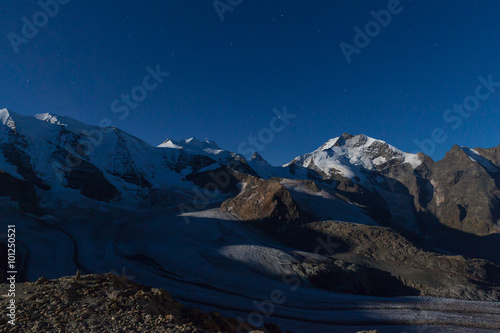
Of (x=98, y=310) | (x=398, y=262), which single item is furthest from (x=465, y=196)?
(x=98, y=310)

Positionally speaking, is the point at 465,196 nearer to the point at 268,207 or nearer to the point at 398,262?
the point at 398,262

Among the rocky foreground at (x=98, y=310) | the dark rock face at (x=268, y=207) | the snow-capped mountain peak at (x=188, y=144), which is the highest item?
the snow-capped mountain peak at (x=188, y=144)

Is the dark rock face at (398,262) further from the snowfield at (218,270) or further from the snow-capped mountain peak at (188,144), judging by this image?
the snow-capped mountain peak at (188,144)

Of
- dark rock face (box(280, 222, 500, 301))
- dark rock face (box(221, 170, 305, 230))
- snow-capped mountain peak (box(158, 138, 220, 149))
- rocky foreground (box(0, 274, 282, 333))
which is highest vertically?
snow-capped mountain peak (box(158, 138, 220, 149))

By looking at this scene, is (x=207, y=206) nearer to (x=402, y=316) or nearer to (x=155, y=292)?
(x=402, y=316)

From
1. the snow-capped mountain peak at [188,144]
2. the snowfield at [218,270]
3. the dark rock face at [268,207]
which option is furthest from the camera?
the snow-capped mountain peak at [188,144]

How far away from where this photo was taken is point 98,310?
8.45m

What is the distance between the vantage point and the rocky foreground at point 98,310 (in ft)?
24.6

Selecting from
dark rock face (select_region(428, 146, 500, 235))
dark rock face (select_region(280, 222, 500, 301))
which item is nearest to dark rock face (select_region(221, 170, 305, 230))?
dark rock face (select_region(280, 222, 500, 301))

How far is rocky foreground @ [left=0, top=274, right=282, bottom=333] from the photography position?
748 cm

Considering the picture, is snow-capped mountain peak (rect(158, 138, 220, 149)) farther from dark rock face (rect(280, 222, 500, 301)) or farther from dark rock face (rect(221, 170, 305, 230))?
dark rock face (rect(280, 222, 500, 301))

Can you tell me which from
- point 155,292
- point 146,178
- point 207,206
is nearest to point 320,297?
point 155,292

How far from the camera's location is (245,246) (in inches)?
1702

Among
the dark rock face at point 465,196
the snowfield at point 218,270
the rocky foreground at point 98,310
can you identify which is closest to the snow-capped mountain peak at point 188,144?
the snowfield at point 218,270
